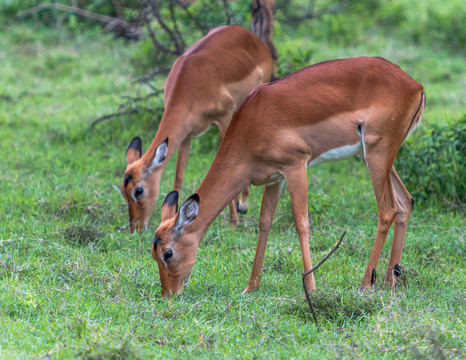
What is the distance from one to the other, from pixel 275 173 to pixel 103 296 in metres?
1.38

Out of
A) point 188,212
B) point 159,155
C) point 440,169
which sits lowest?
point 440,169

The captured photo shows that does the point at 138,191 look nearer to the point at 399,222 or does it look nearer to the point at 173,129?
the point at 173,129

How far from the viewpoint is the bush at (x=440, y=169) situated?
6.02 meters

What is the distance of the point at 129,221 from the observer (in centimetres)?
561

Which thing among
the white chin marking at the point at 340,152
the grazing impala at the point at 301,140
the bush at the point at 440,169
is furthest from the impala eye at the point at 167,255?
the bush at the point at 440,169

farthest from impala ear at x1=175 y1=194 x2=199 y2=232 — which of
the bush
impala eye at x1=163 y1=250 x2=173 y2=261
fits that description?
the bush

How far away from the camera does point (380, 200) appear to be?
14.9ft

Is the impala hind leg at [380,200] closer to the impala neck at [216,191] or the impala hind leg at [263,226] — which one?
the impala hind leg at [263,226]

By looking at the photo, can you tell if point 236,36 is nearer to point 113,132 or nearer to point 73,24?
point 113,132

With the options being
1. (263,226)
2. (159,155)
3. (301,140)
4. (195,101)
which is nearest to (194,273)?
(263,226)

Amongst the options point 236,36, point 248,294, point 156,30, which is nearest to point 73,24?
point 156,30

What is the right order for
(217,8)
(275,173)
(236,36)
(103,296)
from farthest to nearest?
(217,8), (236,36), (275,173), (103,296)

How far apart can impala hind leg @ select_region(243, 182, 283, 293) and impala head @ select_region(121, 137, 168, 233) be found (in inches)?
48.8

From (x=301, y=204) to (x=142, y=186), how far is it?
1740mm
